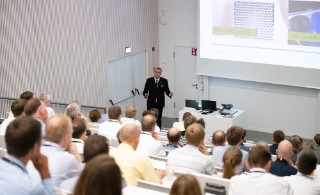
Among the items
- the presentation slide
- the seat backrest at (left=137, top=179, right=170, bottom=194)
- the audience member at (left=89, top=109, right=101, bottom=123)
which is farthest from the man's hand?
the presentation slide

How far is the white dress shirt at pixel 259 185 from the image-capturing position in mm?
5047

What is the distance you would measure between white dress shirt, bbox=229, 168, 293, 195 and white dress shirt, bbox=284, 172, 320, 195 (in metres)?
0.65

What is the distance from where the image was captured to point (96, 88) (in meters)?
12.6

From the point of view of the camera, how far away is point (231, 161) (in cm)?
571

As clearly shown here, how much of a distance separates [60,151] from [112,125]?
348 cm

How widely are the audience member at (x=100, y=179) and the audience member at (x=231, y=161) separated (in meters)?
2.94

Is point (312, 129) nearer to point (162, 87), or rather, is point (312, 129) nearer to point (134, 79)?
point (162, 87)

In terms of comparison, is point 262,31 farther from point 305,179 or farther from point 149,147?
point 305,179

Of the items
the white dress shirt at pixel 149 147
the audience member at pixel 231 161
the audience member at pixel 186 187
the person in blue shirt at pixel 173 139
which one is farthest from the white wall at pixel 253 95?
the audience member at pixel 186 187

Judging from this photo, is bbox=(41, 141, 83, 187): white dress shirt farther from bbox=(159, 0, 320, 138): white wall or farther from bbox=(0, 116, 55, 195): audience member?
bbox=(159, 0, 320, 138): white wall

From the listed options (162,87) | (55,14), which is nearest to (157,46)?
(162,87)

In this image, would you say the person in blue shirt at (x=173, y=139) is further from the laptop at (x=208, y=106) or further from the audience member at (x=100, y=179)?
the laptop at (x=208, y=106)

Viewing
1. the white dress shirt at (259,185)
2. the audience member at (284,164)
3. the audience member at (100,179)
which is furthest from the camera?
the audience member at (284,164)

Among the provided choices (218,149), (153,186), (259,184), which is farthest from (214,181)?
(218,149)
